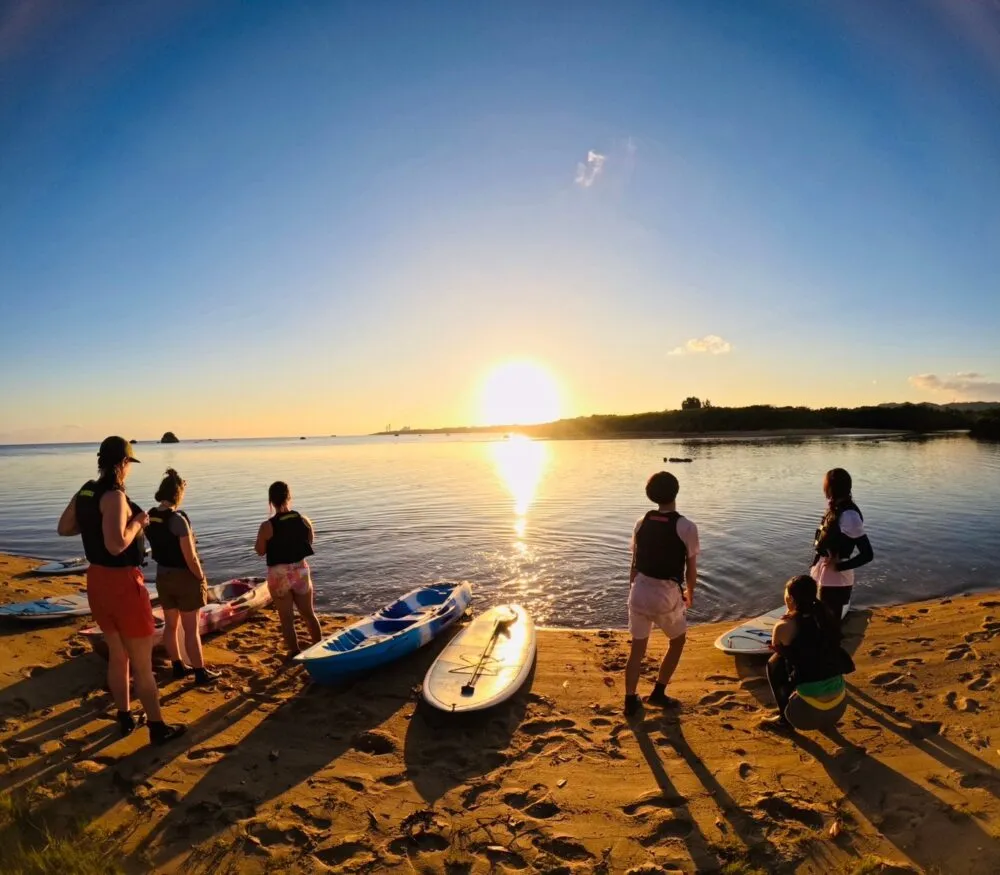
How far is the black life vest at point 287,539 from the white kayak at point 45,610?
4521 mm

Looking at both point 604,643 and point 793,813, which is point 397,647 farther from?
point 793,813

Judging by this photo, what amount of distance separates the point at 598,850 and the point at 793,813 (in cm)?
168

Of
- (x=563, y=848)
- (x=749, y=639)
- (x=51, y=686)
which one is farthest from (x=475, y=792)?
(x=51, y=686)

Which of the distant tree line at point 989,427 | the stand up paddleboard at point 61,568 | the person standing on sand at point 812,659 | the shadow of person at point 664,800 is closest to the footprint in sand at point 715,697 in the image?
the shadow of person at point 664,800

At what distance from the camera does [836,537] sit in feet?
21.5

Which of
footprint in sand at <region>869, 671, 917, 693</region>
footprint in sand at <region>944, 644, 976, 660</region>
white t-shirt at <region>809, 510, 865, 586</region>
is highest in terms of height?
white t-shirt at <region>809, 510, 865, 586</region>

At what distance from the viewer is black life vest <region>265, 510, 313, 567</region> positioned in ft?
24.5

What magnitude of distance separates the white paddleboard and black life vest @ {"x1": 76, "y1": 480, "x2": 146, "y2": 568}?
25.0 feet

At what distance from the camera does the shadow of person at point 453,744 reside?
16.8 feet

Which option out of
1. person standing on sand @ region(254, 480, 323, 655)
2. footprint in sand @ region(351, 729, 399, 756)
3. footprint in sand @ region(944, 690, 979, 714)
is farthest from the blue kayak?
footprint in sand @ region(944, 690, 979, 714)

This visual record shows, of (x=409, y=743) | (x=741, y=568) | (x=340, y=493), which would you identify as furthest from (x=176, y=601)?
(x=340, y=493)

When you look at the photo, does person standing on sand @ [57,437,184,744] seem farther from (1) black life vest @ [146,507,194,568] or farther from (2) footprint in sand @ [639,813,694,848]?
(2) footprint in sand @ [639,813,694,848]

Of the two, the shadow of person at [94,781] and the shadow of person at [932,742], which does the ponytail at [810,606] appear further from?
the shadow of person at [94,781]

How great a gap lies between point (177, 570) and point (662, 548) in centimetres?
589
